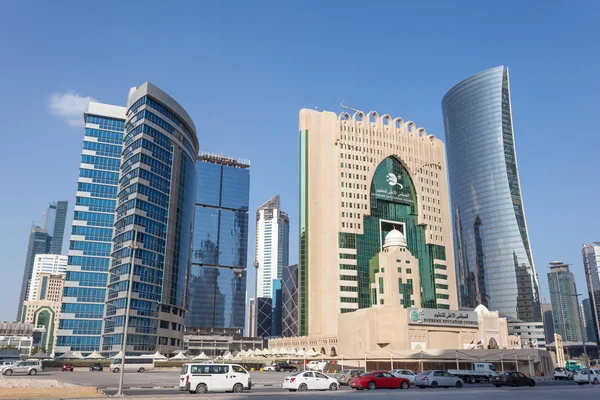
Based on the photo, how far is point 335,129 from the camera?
467 feet

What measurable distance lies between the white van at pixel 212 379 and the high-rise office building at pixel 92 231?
106 m

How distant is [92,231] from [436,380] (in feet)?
376

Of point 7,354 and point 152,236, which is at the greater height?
point 152,236

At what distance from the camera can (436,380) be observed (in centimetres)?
4894

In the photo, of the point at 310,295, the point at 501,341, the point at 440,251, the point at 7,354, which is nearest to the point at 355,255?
the point at 310,295

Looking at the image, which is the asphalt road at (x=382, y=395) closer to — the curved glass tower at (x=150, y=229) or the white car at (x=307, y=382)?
the white car at (x=307, y=382)

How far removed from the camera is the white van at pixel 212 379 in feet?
119

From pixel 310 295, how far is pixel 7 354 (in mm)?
77313

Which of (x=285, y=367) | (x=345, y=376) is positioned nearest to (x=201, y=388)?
(x=345, y=376)

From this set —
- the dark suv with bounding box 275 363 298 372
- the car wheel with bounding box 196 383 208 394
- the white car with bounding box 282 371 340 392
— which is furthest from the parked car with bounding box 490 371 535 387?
the dark suv with bounding box 275 363 298 372

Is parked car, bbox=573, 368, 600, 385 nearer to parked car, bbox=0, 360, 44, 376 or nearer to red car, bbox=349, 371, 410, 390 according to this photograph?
red car, bbox=349, 371, 410, 390

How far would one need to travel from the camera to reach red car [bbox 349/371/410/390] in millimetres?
43562

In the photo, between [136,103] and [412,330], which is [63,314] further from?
[412,330]

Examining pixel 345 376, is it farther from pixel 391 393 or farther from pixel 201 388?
pixel 201 388
